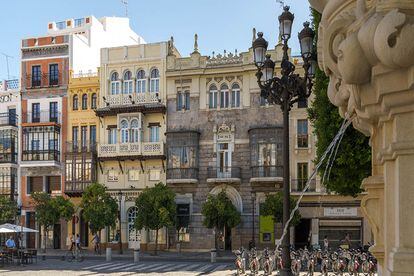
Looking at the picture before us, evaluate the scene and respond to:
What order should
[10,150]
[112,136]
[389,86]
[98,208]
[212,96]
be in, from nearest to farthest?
[389,86]
[98,208]
[212,96]
[112,136]
[10,150]

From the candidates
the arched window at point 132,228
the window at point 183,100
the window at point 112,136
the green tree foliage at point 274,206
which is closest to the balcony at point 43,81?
the window at point 112,136

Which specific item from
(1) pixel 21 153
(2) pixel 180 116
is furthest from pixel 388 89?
(1) pixel 21 153

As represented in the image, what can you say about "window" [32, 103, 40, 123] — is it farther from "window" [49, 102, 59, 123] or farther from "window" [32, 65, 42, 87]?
"window" [32, 65, 42, 87]

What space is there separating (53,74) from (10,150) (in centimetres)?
683

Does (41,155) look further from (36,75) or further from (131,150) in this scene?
(131,150)

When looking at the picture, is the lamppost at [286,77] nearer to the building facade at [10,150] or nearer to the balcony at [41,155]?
the balcony at [41,155]

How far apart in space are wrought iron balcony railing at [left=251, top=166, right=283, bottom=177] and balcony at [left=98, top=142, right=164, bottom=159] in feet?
22.7

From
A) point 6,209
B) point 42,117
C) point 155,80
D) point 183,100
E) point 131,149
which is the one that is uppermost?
point 155,80

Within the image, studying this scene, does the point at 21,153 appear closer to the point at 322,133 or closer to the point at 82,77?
the point at 82,77

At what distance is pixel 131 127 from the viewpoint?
126ft

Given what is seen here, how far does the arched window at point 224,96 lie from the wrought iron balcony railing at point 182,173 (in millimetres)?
4953

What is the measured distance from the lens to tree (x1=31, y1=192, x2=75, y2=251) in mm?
35344

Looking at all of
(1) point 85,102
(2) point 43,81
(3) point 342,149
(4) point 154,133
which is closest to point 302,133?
(4) point 154,133

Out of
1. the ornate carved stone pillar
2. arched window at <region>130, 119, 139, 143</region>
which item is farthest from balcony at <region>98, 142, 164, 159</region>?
the ornate carved stone pillar
